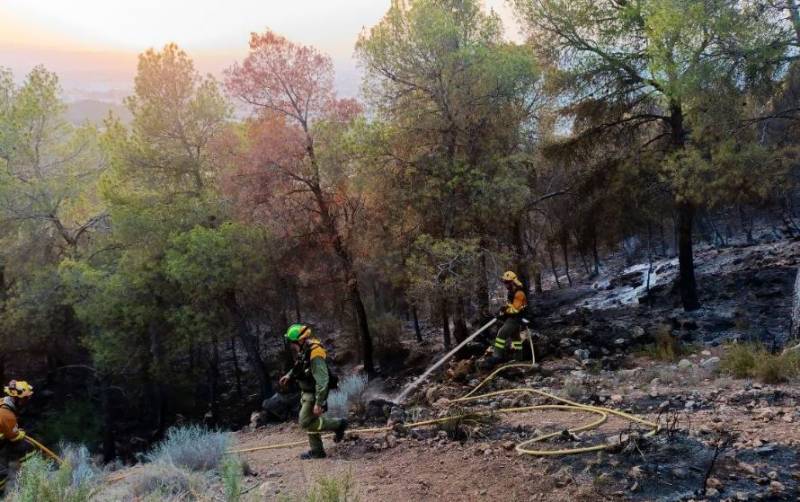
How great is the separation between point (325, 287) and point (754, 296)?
40.4ft

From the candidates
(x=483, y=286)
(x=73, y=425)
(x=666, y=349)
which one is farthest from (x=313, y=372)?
(x=73, y=425)

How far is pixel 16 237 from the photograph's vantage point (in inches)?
709

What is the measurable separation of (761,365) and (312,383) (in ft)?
19.5

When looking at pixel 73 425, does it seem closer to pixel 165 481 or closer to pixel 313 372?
pixel 165 481

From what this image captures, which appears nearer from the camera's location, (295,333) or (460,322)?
(295,333)

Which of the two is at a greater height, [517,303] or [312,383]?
[517,303]

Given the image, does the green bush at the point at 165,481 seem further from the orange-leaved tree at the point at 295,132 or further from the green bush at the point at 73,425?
the green bush at the point at 73,425

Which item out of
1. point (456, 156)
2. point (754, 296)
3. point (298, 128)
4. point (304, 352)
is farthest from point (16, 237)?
point (754, 296)

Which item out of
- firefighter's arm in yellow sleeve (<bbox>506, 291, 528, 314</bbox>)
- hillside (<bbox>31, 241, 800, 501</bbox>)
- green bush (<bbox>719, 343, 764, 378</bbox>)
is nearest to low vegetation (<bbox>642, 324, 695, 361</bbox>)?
hillside (<bbox>31, 241, 800, 501</bbox>)

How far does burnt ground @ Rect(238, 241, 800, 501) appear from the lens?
456cm

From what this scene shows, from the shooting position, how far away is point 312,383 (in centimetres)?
699

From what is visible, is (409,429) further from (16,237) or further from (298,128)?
(16,237)

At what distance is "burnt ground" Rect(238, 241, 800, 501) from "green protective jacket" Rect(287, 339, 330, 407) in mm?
842

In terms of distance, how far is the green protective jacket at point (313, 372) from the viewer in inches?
264
